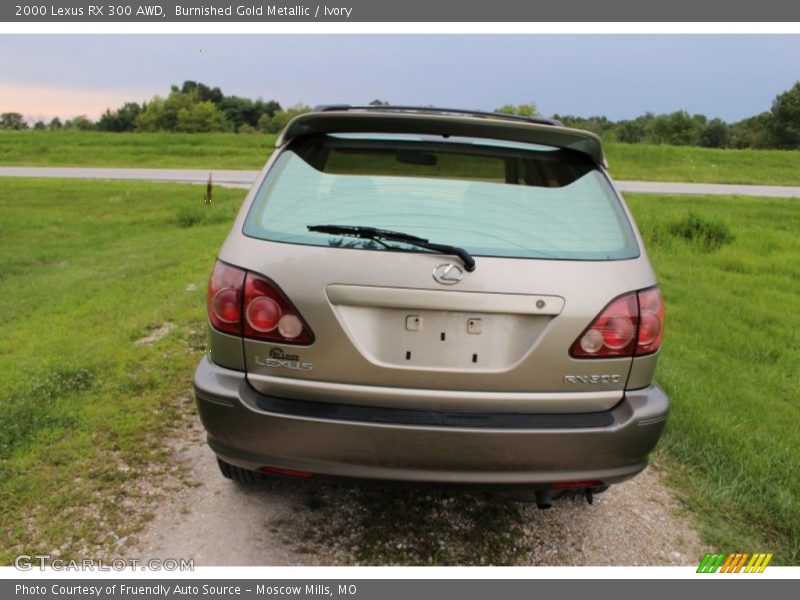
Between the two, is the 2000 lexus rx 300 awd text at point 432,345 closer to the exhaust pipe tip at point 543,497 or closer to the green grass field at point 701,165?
the exhaust pipe tip at point 543,497

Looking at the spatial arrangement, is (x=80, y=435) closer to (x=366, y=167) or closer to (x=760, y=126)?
(x=366, y=167)

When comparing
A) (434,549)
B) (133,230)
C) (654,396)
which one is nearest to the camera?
(654,396)

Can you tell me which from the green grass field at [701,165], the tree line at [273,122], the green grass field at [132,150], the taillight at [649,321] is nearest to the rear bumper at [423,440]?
the taillight at [649,321]

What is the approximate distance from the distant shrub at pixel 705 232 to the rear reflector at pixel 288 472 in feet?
28.9

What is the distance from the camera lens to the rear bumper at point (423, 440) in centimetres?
240

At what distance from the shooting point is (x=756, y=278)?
8.09 meters

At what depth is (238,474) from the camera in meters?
3.09

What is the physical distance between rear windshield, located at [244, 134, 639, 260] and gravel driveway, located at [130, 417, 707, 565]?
1311 mm

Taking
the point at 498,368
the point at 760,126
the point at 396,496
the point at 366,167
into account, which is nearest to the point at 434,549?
the point at 396,496

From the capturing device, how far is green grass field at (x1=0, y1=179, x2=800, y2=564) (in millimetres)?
3189

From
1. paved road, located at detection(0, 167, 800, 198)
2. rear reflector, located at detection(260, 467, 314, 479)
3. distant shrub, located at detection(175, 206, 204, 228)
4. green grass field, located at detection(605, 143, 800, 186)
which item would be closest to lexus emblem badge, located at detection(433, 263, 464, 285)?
rear reflector, located at detection(260, 467, 314, 479)

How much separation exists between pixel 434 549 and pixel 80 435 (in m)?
2.14

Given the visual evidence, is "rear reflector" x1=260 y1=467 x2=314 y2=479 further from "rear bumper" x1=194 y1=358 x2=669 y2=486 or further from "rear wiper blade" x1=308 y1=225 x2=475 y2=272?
"rear wiper blade" x1=308 y1=225 x2=475 y2=272

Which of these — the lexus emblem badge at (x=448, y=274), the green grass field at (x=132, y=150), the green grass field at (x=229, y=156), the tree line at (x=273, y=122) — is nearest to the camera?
the lexus emblem badge at (x=448, y=274)
